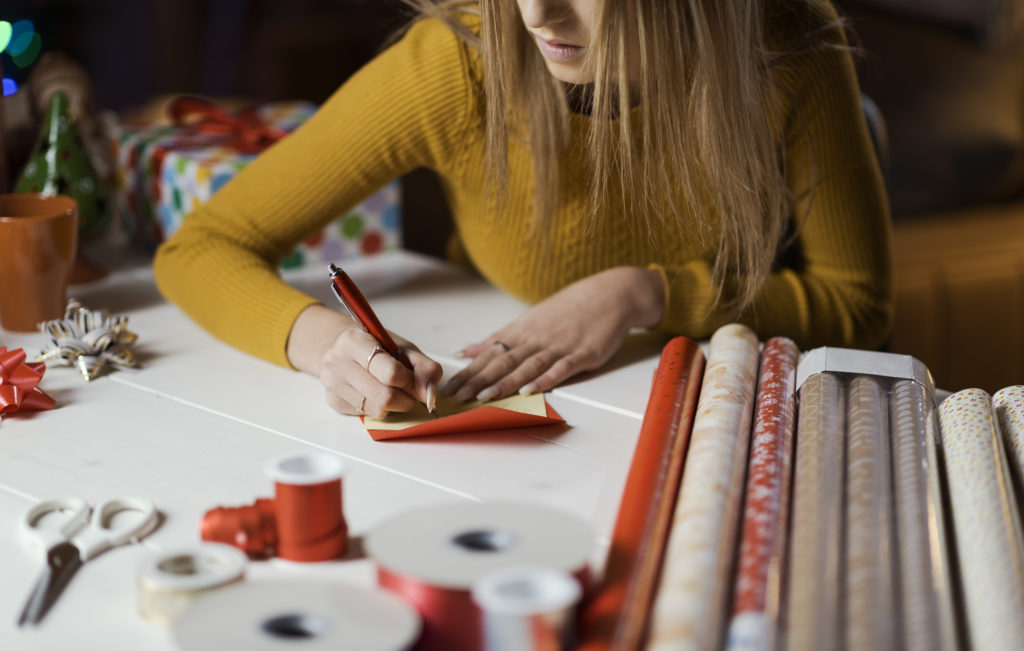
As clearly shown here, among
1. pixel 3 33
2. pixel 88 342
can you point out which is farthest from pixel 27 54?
pixel 88 342

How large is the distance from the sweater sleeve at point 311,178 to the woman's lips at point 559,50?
0.15 m

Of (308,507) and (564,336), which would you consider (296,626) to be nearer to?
(308,507)

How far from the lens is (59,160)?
3.79ft

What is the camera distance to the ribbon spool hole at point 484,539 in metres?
0.54

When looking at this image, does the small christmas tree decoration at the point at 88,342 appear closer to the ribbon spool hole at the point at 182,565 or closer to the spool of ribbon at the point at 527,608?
the ribbon spool hole at the point at 182,565

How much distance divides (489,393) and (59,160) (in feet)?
2.05

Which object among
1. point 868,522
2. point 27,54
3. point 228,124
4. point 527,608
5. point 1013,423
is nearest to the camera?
point 527,608

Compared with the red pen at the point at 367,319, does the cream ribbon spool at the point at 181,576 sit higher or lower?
lower

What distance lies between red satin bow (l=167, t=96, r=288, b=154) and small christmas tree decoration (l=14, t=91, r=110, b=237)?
6.8 inches

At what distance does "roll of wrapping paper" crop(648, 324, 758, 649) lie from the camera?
19.2 inches

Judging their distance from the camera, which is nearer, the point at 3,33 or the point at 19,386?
the point at 19,386

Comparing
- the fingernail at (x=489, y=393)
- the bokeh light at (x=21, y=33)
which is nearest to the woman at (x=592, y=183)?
the fingernail at (x=489, y=393)

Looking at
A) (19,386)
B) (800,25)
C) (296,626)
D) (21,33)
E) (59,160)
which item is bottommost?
(296,626)

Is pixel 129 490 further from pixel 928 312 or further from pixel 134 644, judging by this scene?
pixel 928 312
